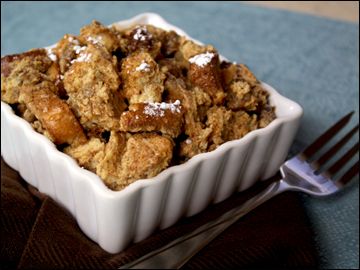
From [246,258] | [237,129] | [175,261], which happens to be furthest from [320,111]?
[175,261]

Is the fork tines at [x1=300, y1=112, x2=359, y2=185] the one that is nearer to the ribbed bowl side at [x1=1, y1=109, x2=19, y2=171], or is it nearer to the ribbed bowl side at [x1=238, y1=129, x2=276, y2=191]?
the ribbed bowl side at [x1=238, y1=129, x2=276, y2=191]

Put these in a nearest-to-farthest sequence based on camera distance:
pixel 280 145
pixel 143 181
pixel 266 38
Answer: pixel 143 181
pixel 280 145
pixel 266 38

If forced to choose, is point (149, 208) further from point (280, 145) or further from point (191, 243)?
point (280, 145)

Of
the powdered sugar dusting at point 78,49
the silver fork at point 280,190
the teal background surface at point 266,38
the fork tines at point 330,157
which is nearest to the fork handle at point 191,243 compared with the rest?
the silver fork at point 280,190

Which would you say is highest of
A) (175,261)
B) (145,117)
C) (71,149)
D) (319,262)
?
(145,117)

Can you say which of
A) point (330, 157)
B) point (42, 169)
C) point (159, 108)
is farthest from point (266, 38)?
point (42, 169)

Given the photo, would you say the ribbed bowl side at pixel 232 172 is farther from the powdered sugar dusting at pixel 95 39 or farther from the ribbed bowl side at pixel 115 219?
the powdered sugar dusting at pixel 95 39

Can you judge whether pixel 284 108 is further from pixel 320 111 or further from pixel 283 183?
pixel 320 111
